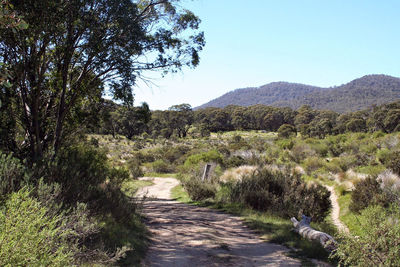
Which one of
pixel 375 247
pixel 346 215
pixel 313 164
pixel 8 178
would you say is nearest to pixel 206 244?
pixel 375 247

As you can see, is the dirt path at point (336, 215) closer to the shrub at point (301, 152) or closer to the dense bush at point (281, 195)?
the dense bush at point (281, 195)

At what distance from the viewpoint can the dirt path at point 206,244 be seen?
5.48 meters

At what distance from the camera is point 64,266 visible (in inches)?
105

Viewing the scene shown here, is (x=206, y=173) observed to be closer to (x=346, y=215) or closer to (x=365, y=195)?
(x=346, y=215)

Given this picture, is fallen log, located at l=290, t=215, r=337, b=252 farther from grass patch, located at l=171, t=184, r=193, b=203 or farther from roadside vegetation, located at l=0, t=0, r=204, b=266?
grass patch, located at l=171, t=184, r=193, b=203

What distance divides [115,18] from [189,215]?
251 inches

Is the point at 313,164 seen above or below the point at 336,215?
above

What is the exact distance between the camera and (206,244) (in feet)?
21.1

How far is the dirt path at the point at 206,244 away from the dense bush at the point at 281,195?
6.68 ft

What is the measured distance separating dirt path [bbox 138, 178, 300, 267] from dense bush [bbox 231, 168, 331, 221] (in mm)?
2036

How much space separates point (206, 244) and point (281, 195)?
5816 mm

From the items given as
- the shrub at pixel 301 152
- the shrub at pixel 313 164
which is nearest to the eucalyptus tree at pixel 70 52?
the shrub at pixel 313 164

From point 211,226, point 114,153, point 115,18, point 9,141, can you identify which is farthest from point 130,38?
point 114,153

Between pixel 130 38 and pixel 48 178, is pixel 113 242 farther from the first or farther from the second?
pixel 130 38
